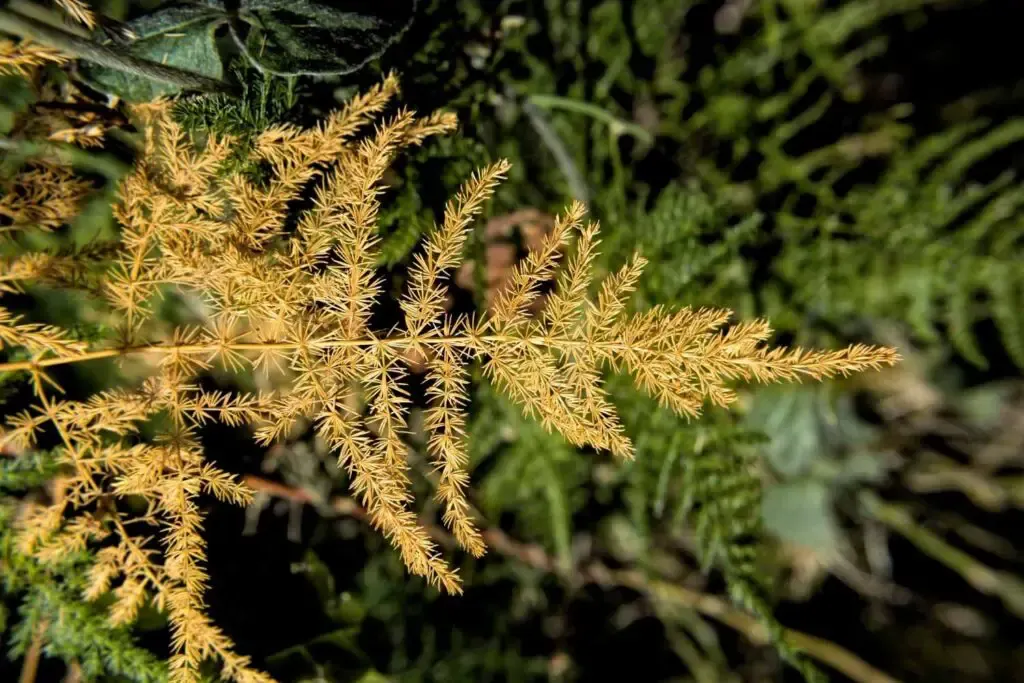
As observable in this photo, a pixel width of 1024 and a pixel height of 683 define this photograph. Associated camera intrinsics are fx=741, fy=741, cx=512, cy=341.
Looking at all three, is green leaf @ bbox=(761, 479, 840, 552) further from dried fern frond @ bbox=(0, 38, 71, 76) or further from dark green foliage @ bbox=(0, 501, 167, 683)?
dried fern frond @ bbox=(0, 38, 71, 76)

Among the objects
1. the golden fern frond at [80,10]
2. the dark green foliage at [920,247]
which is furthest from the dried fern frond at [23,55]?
the dark green foliage at [920,247]

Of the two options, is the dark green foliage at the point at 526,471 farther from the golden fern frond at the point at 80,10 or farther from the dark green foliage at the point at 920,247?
the golden fern frond at the point at 80,10

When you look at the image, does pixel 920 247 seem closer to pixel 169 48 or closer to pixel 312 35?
pixel 312 35

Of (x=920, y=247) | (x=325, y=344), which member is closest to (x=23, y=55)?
(x=325, y=344)

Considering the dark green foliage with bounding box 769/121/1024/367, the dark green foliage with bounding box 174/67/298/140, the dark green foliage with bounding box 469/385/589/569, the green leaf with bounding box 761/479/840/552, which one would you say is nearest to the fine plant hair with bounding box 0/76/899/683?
the dark green foliage with bounding box 174/67/298/140

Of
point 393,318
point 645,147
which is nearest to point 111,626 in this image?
point 393,318

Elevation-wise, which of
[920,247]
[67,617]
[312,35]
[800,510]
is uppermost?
[920,247]
